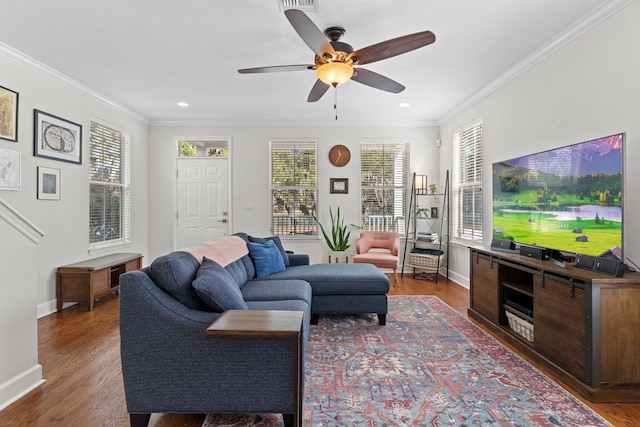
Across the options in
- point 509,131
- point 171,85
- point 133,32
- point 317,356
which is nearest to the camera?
point 317,356

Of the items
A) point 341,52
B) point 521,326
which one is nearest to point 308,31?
point 341,52

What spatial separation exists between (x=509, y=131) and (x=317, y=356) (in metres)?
3.07

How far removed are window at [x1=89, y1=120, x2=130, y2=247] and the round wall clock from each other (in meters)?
3.15

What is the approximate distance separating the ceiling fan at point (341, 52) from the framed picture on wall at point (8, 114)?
2.42m

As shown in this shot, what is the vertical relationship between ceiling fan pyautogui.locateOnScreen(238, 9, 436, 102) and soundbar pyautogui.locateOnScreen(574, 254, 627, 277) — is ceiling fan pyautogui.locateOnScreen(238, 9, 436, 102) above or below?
above

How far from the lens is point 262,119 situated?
18.0 ft

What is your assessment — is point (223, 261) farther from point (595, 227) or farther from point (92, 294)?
point (595, 227)

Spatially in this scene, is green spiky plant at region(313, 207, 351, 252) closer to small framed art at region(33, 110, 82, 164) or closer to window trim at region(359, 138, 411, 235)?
window trim at region(359, 138, 411, 235)

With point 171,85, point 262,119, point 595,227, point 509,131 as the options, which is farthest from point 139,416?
point 262,119

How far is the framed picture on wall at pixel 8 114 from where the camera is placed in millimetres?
3062

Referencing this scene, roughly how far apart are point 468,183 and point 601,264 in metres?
2.69

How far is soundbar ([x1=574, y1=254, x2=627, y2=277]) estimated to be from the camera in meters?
1.97

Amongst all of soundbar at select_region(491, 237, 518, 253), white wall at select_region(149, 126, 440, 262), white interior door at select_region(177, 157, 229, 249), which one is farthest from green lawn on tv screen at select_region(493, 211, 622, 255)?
white interior door at select_region(177, 157, 229, 249)

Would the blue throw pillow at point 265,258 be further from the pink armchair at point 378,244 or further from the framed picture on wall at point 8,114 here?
the framed picture on wall at point 8,114
